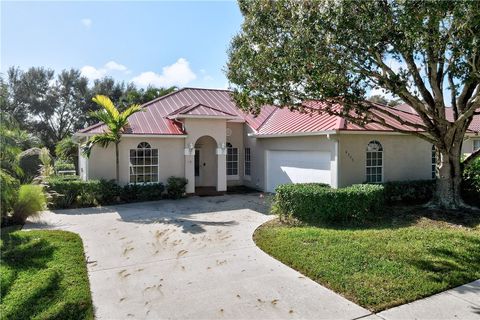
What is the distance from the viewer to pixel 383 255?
7180 millimetres

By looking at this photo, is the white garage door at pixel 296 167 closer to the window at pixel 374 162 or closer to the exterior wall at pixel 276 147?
the exterior wall at pixel 276 147

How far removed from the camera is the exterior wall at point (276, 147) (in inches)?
532

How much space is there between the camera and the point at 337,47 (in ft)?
31.1

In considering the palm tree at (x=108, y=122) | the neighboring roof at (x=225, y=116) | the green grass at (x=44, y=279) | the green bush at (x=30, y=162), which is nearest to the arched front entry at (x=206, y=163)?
the neighboring roof at (x=225, y=116)

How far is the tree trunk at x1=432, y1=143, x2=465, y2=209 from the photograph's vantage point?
1202 centimetres

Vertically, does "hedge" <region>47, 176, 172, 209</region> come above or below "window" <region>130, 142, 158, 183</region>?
below

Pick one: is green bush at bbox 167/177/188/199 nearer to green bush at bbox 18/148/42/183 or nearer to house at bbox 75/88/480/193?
house at bbox 75/88/480/193

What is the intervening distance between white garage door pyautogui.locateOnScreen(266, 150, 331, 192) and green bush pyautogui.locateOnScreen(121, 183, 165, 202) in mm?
5716

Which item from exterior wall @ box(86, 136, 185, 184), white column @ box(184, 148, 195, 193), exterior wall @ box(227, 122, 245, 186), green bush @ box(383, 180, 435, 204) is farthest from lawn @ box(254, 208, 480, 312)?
exterior wall @ box(227, 122, 245, 186)

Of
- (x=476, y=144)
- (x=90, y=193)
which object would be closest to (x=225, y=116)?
(x=90, y=193)

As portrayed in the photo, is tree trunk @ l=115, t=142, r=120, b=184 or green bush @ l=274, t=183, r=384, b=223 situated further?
tree trunk @ l=115, t=142, r=120, b=184

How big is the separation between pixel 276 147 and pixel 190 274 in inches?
449

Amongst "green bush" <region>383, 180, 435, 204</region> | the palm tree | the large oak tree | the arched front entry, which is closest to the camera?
the large oak tree

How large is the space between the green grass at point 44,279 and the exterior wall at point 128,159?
6.65 metres
